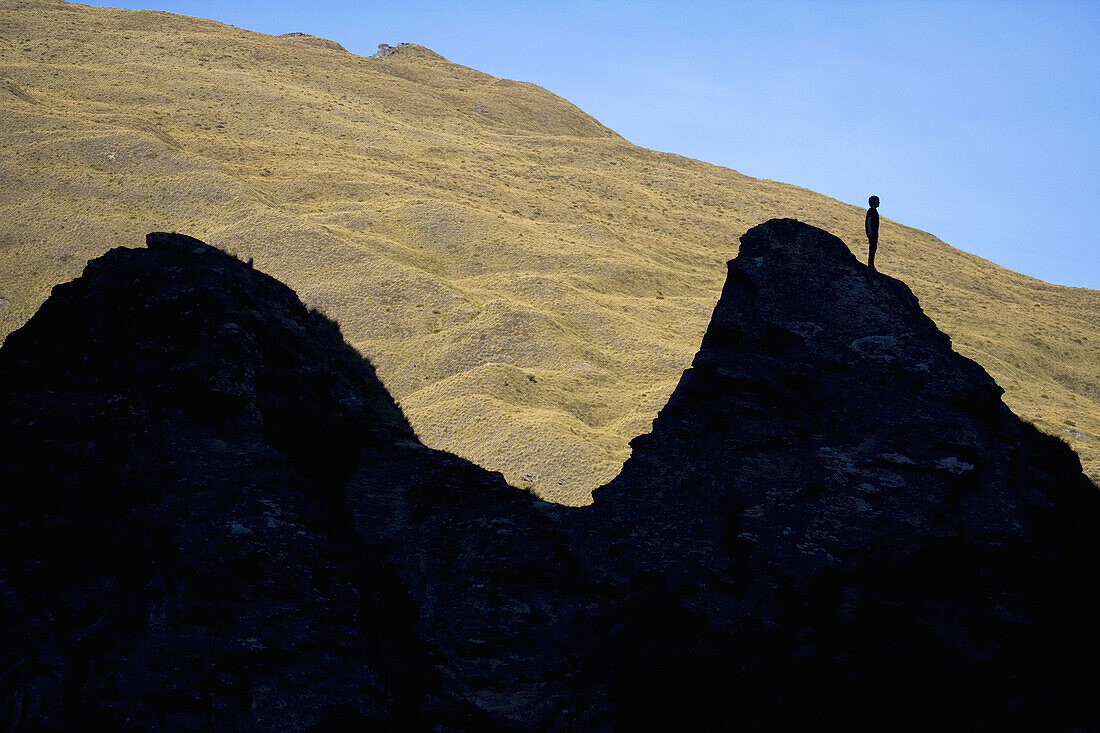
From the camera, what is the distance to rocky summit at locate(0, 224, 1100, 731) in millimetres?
11211

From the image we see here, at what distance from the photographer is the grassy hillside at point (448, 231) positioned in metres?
51.4

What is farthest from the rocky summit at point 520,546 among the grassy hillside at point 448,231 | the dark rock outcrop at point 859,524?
the grassy hillside at point 448,231

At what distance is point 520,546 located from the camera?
14406 millimetres

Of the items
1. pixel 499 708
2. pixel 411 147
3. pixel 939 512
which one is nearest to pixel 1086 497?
pixel 939 512

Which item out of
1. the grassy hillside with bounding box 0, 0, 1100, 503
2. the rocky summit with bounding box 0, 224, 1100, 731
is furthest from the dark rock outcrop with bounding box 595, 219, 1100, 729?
the grassy hillside with bounding box 0, 0, 1100, 503

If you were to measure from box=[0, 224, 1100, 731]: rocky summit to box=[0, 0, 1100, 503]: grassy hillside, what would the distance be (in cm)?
2427

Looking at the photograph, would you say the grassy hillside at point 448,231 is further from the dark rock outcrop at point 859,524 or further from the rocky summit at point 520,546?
the rocky summit at point 520,546

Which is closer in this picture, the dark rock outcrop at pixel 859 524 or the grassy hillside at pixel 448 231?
the dark rock outcrop at pixel 859 524

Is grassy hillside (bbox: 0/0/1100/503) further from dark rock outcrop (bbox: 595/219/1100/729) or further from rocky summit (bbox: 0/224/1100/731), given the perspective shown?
rocky summit (bbox: 0/224/1100/731)

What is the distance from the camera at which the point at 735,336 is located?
1709cm

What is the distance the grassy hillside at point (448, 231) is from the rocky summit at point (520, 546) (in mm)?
24272

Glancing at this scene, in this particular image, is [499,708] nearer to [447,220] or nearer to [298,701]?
[298,701]

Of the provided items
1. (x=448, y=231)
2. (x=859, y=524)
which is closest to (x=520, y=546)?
(x=859, y=524)

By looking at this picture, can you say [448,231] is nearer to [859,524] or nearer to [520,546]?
[520,546]
